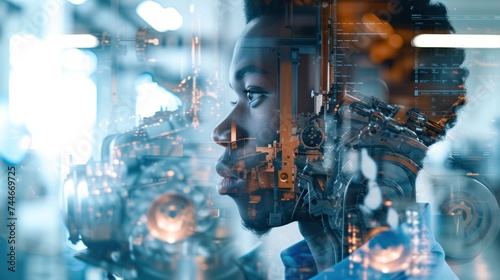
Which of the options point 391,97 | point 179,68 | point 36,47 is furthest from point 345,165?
point 36,47

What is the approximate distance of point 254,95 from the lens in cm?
218

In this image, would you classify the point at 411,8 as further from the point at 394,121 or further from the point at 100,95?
the point at 100,95

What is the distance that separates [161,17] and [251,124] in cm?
51

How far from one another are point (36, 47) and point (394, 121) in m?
1.38

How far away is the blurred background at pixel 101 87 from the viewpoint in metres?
2.08

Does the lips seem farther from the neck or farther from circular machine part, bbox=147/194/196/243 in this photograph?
the neck

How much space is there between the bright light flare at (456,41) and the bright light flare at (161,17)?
2.78ft

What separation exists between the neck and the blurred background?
0.05 metres

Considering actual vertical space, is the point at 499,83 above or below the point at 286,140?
above

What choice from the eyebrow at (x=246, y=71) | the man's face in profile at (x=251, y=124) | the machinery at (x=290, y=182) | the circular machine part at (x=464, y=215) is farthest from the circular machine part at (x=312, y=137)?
the circular machine part at (x=464, y=215)

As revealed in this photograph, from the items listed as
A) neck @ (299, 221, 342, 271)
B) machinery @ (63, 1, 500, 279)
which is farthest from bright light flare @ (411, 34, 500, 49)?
neck @ (299, 221, 342, 271)

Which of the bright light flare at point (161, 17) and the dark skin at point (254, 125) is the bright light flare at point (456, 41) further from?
the bright light flare at point (161, 17)

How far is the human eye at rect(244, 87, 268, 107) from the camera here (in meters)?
2.17

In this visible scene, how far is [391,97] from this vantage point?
6.82ft
